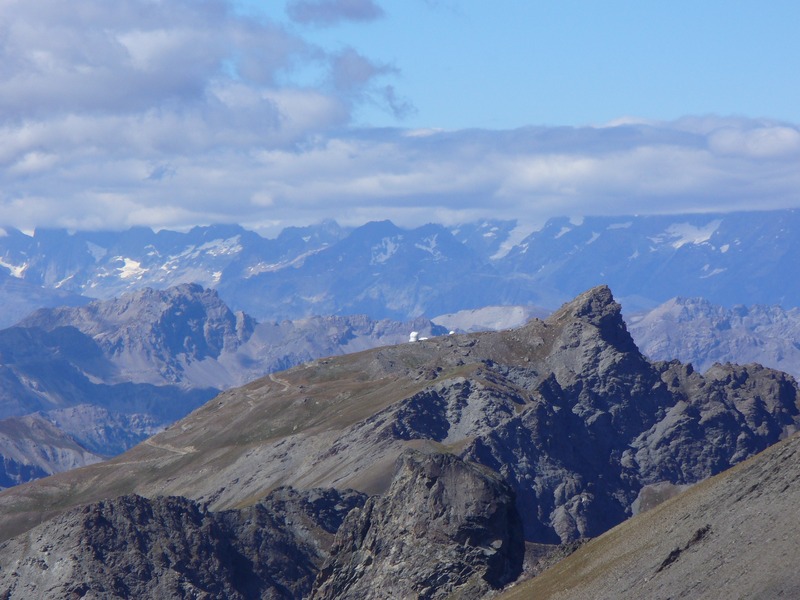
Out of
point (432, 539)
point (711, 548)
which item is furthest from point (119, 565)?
point (711, 548)

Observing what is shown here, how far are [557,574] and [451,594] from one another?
2025 centimetres

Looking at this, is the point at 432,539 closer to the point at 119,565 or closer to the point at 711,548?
the point at 711,548

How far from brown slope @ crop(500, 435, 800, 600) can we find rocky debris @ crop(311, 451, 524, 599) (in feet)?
65.3

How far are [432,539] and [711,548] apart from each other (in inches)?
1912

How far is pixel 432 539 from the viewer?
427 ft

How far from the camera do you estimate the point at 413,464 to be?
138 metres

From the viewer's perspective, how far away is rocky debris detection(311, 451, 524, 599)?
413 feet

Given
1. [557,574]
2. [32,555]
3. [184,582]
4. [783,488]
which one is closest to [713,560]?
[783,488]

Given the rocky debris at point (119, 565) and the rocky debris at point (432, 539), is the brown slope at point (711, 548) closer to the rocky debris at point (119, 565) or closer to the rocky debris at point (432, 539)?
the rocky debris at point (432, 539)

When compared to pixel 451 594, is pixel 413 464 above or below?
above

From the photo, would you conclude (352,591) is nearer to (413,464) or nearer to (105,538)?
(413,464)

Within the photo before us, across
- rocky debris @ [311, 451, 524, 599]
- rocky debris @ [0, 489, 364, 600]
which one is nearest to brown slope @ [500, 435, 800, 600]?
rocky debris @ [311, 451, 524, 599]

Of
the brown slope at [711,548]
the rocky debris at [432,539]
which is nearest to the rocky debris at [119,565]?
the rocky debris at [432,539]

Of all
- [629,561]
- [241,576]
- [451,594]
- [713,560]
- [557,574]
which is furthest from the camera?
[241,576]
